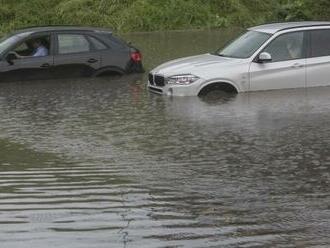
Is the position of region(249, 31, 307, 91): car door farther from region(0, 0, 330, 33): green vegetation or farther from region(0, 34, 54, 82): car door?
region(0, 0, 330, 33): green vegetation

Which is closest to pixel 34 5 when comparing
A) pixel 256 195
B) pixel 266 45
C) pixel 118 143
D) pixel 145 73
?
pixel 145 73

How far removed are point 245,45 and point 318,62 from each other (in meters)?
1.46

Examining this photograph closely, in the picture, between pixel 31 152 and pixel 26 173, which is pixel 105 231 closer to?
pixel 26 173

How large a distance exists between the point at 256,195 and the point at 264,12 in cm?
3001

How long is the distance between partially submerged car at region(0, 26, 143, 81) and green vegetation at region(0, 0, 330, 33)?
612 inches

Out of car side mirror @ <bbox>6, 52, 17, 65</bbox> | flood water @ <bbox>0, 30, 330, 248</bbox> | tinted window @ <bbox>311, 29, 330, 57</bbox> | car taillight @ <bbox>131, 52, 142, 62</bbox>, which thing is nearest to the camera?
flood water @ <bbox>0, 30, 330, 248</bbox>

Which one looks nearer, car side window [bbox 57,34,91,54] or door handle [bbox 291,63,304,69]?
door handle [bbox 291,63,304,69]

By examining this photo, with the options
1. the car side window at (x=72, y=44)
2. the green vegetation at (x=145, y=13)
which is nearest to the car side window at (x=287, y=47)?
the car side window at (x=72, y=44)

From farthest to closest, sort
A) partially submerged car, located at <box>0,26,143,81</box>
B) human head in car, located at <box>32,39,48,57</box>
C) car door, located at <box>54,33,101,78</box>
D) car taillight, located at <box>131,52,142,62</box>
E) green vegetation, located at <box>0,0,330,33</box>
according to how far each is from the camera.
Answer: green vegetation, located at <box>0,0,330,33</box> < car taillight, located at <box>131,52,142,62</box> < car door, located at <box>54,33,101,78</box> < human head in car, located at <box>32,39,48,57</box> < partially submerged car, located at <box>0,26,143,81</box>

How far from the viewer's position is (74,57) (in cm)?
1616

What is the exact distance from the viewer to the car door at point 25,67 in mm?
15453

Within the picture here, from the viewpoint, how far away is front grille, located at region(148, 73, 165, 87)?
13828mm

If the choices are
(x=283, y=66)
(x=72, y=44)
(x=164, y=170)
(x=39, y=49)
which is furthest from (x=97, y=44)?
(x=164, y=170)

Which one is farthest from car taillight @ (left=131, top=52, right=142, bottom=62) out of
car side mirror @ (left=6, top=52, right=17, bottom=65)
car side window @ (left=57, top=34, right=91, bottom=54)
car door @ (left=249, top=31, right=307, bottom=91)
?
car door @ (left=249, top=31, right=307, bottom=91)
